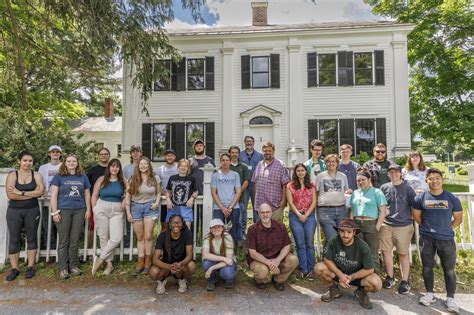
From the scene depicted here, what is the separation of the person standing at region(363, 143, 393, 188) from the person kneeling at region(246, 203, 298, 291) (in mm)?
1901

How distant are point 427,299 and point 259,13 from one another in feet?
45.9

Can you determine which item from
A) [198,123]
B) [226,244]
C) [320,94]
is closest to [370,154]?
[320,94]

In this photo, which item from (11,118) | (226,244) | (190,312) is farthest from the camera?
(11,118)

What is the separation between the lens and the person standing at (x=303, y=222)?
4379mm

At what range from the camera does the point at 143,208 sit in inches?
175

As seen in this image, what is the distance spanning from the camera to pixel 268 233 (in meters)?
4.13

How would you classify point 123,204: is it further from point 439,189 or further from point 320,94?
point 320,94

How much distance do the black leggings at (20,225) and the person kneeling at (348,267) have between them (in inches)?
161

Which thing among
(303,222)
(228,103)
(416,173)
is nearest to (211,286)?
(303,222)

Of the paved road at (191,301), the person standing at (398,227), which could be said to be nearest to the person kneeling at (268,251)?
the paved road at (191,301)

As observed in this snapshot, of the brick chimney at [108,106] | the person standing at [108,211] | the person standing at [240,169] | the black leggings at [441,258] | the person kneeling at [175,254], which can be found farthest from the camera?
the brick chimney at [108,106]

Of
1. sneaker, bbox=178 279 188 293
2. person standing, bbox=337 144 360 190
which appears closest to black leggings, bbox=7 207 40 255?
sneaker, bbox=178 279 188 293

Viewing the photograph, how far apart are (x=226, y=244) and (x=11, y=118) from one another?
18.0 ft

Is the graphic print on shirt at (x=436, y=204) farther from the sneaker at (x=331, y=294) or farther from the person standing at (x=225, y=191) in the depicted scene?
the person standing at (x=225, y=191)
